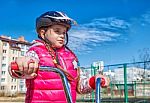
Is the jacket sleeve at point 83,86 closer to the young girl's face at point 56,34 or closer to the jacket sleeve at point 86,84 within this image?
the jacket sleeve at point 86,84

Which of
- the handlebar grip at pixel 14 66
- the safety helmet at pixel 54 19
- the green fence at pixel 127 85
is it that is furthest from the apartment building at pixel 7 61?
the handlebar grip at pixel 14 66

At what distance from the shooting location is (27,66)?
184cm

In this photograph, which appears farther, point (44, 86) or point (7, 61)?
point (7, 61)

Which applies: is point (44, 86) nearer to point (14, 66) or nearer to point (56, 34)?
point (56, 34)

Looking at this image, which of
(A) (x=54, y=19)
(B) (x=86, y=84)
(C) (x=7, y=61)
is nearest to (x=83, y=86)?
(B) (x=86, y=84)

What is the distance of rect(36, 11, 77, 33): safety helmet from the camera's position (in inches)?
101

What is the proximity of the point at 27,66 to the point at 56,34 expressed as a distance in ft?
2.78

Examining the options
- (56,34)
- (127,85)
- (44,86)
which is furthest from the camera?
(127,85)

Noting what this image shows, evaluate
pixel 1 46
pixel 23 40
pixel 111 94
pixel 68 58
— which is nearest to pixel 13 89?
pixel 1 46

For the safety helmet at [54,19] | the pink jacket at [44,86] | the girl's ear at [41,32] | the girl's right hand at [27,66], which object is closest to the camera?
the girl's right hand at [27,66]

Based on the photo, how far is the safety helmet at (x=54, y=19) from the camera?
2.56 meters

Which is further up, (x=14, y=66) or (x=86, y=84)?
(x=14, y=66)

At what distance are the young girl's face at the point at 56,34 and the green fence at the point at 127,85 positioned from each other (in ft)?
37.1

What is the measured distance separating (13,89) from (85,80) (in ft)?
227
